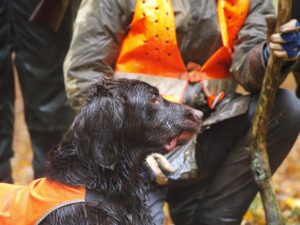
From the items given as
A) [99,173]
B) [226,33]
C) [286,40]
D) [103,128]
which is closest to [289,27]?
[286,40]

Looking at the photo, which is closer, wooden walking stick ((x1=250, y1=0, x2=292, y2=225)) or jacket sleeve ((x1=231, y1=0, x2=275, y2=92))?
wooden walking stick ((x1=250, y1=0, x2=292, y2=225))

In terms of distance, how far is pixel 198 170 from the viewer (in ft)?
13.1

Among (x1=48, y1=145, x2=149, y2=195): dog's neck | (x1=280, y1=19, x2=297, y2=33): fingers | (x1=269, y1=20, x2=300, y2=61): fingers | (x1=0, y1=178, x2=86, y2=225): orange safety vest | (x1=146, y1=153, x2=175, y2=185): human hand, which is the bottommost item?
(x1=146, y1=153, x2=175, y2=185): human hand

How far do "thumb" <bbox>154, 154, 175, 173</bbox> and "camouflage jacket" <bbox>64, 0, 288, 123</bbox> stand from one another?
1.24ft

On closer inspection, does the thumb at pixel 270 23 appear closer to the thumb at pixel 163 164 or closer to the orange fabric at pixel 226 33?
the orange fabric at pixel 226 33

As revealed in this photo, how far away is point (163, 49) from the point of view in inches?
145

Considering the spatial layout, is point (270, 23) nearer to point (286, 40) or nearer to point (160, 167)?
point (286, 40)

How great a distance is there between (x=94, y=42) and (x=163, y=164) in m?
0.78

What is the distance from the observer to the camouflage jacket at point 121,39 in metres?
3.64

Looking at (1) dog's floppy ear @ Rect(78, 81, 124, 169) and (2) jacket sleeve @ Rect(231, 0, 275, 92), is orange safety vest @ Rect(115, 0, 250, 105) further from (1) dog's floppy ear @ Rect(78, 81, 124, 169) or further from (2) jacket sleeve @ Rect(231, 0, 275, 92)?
(1) dog's floppy ear @ Rect(78, 81, 124, 169)

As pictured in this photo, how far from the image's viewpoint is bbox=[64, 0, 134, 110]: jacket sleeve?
3.64m

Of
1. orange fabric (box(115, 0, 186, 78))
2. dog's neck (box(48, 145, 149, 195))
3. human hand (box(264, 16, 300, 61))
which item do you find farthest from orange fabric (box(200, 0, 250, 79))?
dog's neck (box(48, 145, 149, 195))

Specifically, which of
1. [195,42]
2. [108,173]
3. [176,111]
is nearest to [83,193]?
[108,173]

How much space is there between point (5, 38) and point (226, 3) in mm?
1751
